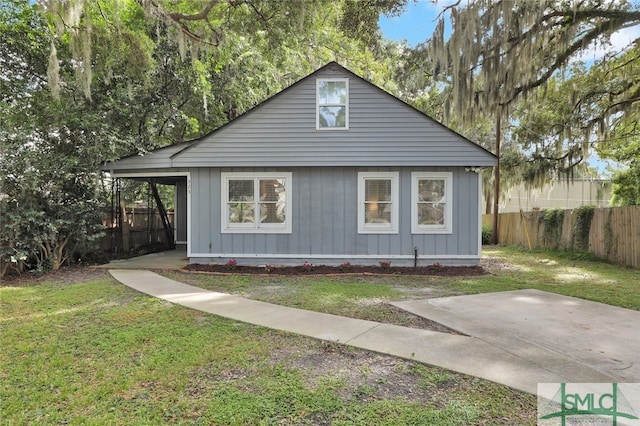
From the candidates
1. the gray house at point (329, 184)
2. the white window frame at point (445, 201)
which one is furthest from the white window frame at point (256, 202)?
the white window frame at point (445, 201)

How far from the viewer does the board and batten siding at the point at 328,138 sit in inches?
354

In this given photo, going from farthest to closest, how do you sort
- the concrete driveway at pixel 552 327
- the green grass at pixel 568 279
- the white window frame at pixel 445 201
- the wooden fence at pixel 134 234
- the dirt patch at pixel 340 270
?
the wooden fence at pixel 134 234, the white window frame at pixel 445 201, the dirt patch at pixel 340 270, the green grass at pixel 568 279, the concrete driveway at pixel 552 327

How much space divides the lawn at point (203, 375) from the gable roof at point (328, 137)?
422 cm

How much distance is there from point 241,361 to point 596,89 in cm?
1268

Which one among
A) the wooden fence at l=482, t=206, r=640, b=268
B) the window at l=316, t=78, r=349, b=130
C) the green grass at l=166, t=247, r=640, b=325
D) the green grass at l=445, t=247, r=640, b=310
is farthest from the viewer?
the wooden fence at l=482, t=206, r=640, b=268

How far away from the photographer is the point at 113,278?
24.8ft

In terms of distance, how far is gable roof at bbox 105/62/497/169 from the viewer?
354 inches

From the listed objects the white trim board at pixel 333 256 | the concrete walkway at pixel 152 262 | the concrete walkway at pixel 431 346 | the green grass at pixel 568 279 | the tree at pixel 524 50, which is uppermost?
the tree at pixel 524 50

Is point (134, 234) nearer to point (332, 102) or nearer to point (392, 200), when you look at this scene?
point (332, 102)

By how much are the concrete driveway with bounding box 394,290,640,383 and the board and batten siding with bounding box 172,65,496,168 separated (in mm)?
4001

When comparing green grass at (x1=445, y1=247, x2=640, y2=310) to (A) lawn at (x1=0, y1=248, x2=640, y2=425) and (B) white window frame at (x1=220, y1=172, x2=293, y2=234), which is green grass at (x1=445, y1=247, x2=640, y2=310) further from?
Answer: (B) white window frame at (x1=220, y1=172, x2=293, y2=234)

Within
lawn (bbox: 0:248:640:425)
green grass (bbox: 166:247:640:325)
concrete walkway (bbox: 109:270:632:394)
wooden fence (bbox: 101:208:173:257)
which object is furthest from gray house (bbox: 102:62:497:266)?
concrete walkway (bbox: 109:270:632:394)

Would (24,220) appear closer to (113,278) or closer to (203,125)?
(113,278)

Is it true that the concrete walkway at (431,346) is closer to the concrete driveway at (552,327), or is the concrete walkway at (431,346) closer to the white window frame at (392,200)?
the concrete driveway at (552,327)
